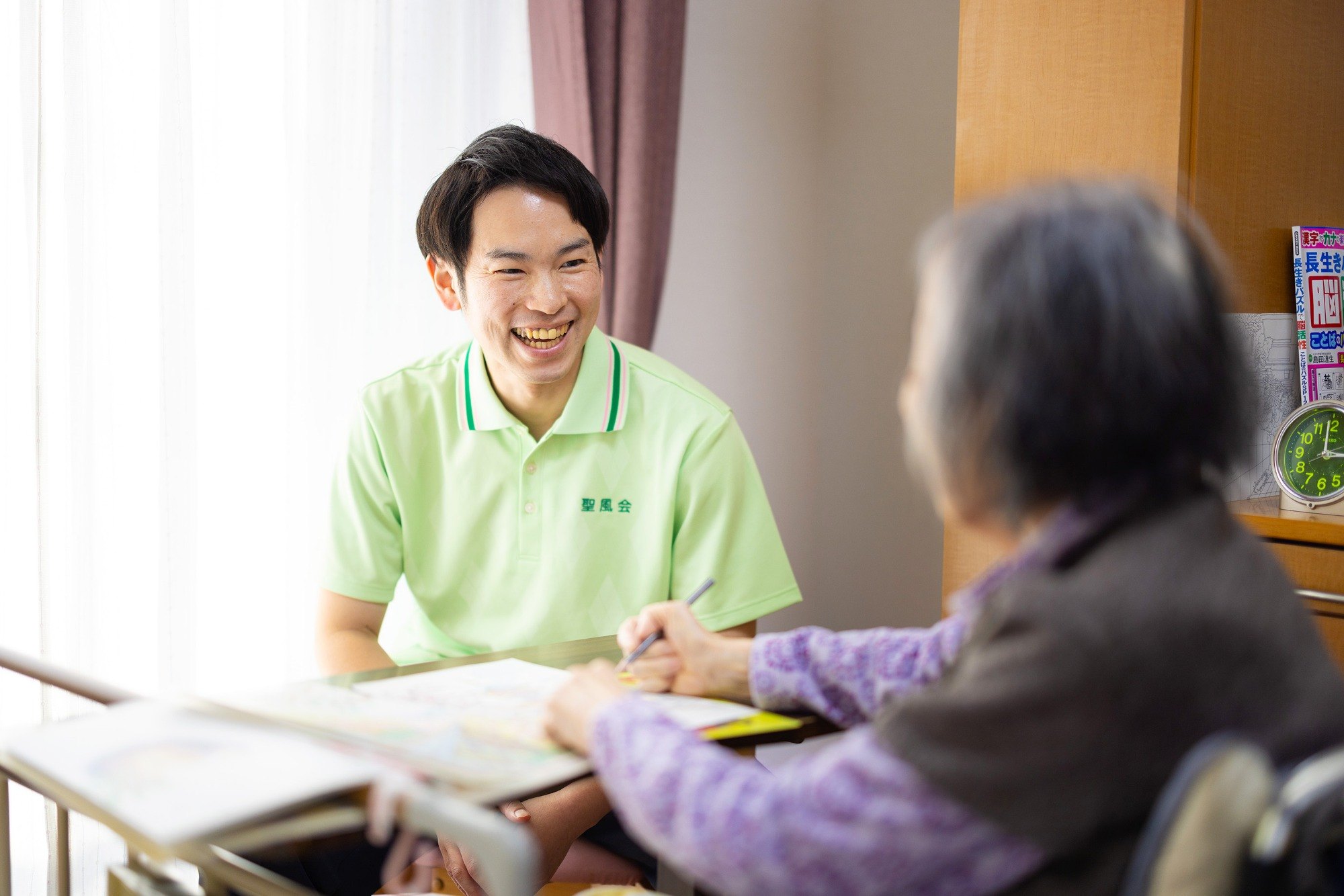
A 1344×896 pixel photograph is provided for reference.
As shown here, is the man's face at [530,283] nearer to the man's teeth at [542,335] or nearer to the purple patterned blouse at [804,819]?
the man's teeth at [542,335]

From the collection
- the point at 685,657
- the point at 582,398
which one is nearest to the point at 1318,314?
the point at 582,398

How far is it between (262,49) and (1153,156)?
155cm

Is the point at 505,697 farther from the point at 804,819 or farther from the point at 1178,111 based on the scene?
the point at 1178,111

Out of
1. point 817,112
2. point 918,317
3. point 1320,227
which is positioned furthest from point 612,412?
point 817,112

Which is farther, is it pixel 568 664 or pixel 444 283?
pixel 444 283

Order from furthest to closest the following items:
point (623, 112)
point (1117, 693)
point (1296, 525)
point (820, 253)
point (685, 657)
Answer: point (820, 253), point (623, 112), point (1296, 525), point (685, 657), point (1117, 693)

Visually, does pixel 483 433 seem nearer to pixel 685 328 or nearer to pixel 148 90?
pixel 148 90

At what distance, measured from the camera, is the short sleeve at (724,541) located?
1555mm

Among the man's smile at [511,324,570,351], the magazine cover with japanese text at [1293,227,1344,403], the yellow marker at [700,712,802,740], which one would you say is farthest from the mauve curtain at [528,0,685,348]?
the yellow marker at [700,712,802,740]

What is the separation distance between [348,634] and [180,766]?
0.80 meters

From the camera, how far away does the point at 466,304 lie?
1.63 metres

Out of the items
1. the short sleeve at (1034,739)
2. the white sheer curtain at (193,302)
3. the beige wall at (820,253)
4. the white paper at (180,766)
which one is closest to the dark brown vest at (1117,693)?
the short sleeve at (1034,739)

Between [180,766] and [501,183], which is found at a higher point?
[501,183]

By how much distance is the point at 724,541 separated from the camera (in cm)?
156
